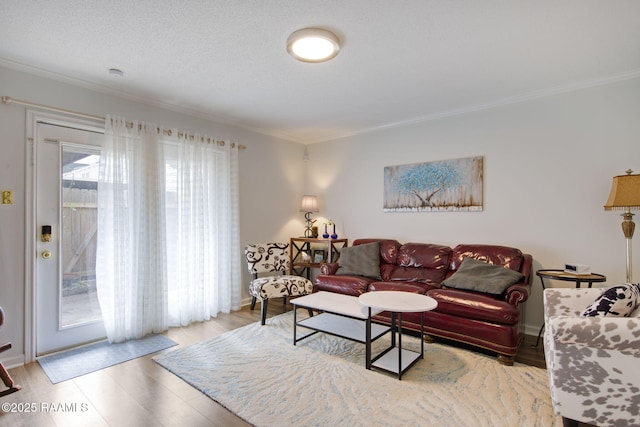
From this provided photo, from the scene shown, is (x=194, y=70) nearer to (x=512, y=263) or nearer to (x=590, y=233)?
(x=512, y=263)

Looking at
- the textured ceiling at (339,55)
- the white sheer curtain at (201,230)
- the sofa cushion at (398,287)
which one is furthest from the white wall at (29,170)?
the sofa cushion at (398,287)

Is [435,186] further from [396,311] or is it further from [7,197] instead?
[7,197]

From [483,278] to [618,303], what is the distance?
121cm

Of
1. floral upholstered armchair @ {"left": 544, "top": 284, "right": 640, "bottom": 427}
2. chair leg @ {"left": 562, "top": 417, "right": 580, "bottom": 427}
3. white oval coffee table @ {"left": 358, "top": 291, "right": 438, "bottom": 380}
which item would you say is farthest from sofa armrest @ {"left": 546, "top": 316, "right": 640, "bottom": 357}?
white oval coffee table @ {"left": 358, "top": 291, "right": 438, "bottom": 380}

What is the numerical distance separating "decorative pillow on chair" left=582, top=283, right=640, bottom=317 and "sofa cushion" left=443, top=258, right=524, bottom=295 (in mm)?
954

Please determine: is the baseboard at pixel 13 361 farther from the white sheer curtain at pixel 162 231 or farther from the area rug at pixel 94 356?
the white sheer curtain at pixel 162 231

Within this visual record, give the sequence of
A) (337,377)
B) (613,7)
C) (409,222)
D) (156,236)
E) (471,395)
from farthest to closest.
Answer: (409,222), (156,236), (337,377), (471,395), (613,7)

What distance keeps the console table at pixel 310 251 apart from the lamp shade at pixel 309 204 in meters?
0.48

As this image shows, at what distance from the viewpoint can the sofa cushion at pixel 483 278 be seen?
2852mm

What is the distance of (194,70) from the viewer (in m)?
2.78

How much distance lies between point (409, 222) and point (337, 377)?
2.38m

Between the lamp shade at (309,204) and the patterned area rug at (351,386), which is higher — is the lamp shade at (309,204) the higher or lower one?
the higher one

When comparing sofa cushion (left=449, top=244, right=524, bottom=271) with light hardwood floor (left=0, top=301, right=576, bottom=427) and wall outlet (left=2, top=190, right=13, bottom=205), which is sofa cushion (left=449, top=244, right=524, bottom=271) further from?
wall outlet (left=2, top=190, right=13, bottom=205)

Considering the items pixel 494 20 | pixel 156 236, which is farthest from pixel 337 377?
pixel 494 20
